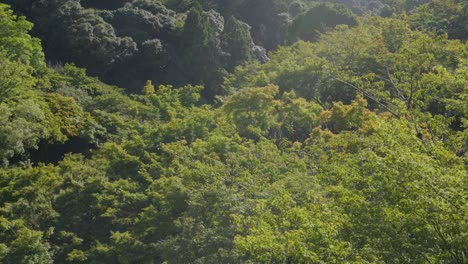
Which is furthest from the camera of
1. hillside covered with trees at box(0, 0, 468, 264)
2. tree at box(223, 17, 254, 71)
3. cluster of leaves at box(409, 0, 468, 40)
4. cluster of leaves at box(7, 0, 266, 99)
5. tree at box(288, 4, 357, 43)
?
tree at box(288, 4, 357, 43)

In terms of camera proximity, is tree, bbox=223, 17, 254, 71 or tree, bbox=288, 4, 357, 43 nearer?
tree, bbox=223, 17, 254, 71

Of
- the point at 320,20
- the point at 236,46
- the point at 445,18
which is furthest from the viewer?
the point at 320,20

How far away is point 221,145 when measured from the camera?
20969mm

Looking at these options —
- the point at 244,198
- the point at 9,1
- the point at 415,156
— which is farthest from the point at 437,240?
the point at 9,1

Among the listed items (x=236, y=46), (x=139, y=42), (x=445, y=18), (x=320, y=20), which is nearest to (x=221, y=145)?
(x=139, y=42)

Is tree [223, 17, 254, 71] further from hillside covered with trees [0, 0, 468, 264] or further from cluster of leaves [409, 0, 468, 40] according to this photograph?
cluster of leaves [409, 0, 468, 40]

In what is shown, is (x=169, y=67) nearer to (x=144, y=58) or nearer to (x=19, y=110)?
(x=144, y=58)

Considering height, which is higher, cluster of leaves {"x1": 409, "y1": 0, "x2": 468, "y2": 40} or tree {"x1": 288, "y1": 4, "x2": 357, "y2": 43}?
cluster of leaves {"x1": 409, "y1": 0, "x2": 468, "y2": 40}

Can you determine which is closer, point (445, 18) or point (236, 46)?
point (445, 18)

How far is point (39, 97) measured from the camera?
22453mm

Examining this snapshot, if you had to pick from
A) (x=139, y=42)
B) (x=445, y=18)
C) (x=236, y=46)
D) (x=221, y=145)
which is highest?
(x=445, y=18)

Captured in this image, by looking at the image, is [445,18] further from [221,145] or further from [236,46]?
[221,145]

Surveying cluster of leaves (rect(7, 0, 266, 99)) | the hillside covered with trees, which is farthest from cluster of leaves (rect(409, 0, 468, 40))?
cluster of leaves (rect(7, 0, 266, 99))

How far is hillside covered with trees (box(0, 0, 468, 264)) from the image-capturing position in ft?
27.6
